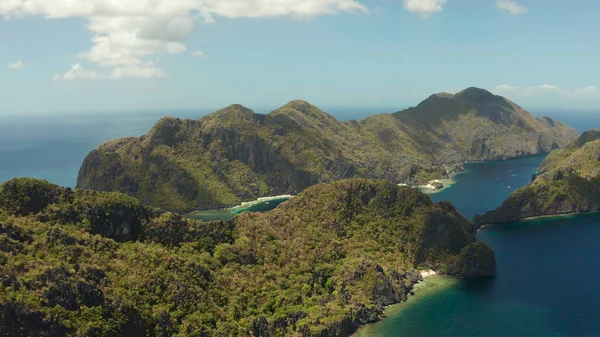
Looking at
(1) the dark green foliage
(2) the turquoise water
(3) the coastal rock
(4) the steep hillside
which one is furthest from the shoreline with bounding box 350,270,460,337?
(1) the dark green foliage

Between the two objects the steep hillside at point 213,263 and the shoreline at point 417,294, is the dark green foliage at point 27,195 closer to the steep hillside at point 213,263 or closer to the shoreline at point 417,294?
the steep hillside at point 213,263

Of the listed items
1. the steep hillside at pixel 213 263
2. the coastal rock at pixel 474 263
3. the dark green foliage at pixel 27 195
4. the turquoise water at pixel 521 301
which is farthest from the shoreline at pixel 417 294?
the dark green foliage at pixel 27 195

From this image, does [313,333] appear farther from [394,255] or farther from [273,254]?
[394,255]

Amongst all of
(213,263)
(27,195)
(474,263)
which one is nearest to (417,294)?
(474,263)

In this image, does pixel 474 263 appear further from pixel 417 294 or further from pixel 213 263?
pixel 213 263

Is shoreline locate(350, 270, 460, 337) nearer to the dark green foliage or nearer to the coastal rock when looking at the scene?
the coastal rock
